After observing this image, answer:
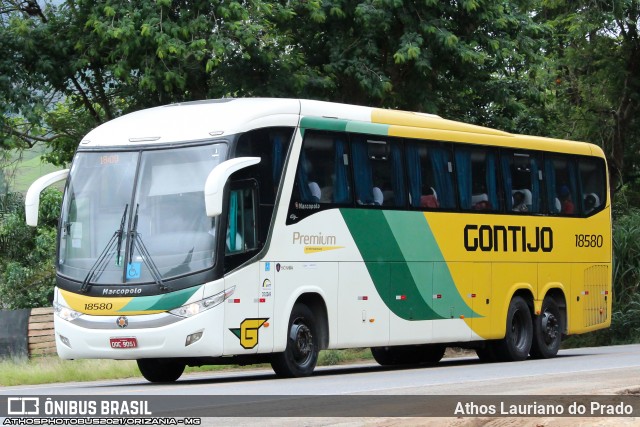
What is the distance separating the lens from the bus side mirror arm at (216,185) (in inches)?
643

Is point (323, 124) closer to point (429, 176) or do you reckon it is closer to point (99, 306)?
point (429, 176)

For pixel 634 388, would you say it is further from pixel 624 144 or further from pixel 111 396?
pixel 624 144

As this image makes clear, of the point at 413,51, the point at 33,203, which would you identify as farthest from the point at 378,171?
Answer: the point at 413,51

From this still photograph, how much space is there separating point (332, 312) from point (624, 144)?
736 inches

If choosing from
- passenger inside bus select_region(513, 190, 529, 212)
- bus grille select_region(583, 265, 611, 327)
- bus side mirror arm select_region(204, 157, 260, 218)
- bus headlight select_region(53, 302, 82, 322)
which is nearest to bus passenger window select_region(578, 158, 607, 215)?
bus grille select_region(583, 265, 611, 327)

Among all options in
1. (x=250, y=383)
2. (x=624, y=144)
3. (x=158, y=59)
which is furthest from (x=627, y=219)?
(x=250, y=383)

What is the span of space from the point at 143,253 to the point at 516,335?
8352 mm

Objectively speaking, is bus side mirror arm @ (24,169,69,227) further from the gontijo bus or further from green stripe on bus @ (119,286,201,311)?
green stripe on bus @ (119,286,201,311)

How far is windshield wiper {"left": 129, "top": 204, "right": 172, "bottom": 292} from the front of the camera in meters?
17.0

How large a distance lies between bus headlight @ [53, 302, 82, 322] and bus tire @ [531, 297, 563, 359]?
360 inches

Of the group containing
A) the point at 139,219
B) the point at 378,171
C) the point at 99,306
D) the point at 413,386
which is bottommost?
the point at 413,386

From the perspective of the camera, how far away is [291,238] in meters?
18.3

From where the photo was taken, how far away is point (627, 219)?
105ft

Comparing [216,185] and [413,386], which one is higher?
[216,185]
